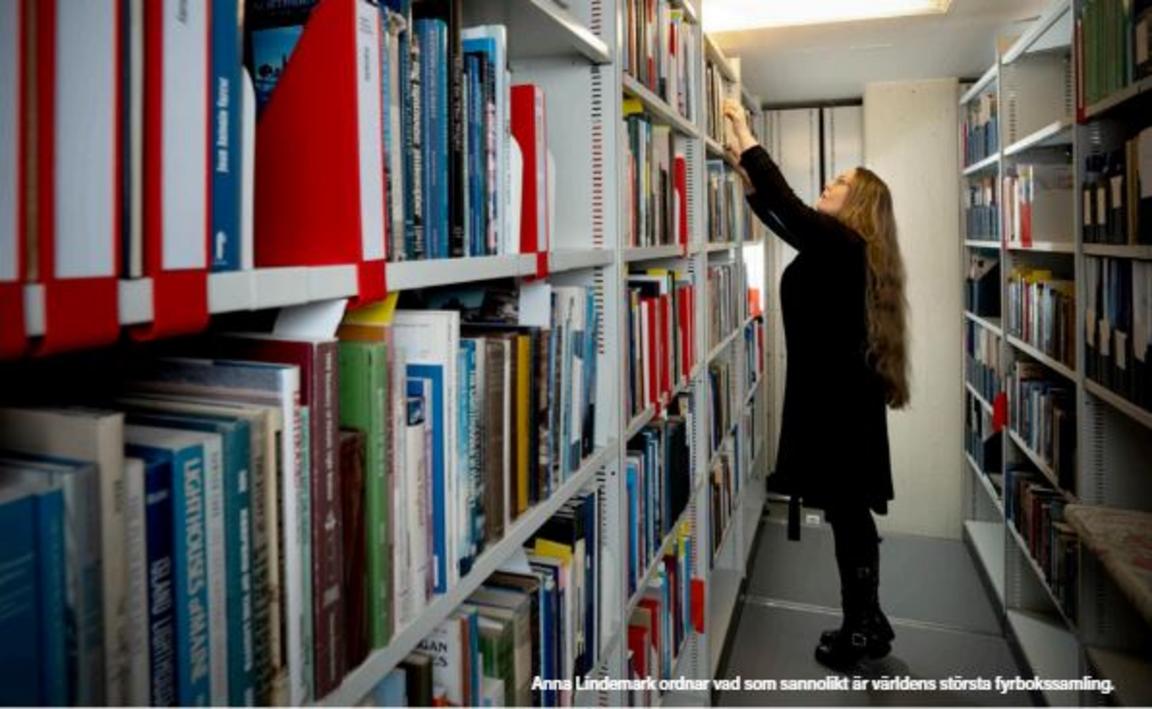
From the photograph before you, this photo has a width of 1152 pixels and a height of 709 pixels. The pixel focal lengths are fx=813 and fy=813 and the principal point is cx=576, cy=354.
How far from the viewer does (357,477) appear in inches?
28.3

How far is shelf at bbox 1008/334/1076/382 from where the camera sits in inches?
94.2

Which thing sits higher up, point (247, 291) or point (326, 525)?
point (247, 291)

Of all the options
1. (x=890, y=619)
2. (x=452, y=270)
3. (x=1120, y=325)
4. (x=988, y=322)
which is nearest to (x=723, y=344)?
(x=1120, y=325)

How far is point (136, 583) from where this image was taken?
515 millimetres

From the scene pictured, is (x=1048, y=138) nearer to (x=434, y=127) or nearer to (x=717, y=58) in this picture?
(x=717, y=58)

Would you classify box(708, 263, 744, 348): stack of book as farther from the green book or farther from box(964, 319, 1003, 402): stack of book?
the green book

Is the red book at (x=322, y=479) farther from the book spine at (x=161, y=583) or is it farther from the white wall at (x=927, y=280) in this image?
the white wall at (x=927, y=280)

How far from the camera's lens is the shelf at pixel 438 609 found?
2.36 ft

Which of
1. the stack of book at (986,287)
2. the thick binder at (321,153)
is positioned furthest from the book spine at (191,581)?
the stack of book at (986,287)

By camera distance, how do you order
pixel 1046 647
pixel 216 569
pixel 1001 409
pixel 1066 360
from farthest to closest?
pixel 1001 409, pixel 1046 647, pixel 1066 360, pixel 216 569

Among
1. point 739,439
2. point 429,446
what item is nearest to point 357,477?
point 429,446

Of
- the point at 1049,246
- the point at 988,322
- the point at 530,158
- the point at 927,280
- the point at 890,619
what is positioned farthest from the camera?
the point at 927,280

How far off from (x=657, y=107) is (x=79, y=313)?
5.22 feet

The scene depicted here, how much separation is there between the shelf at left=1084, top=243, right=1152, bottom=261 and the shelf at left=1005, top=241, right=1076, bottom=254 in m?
0.18
